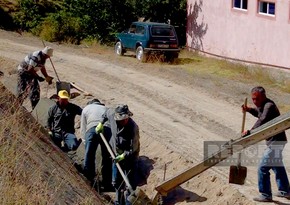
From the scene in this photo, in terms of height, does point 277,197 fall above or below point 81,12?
below

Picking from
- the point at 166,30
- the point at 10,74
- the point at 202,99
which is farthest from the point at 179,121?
the point at 166,30

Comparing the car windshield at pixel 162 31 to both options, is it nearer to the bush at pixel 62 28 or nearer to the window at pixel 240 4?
the window at pixel 240 4

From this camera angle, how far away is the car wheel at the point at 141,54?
2361cm

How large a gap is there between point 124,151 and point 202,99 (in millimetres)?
7100

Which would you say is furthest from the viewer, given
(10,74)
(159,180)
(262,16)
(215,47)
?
(215,47)

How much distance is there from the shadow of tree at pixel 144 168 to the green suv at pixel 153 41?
11418 millimetres

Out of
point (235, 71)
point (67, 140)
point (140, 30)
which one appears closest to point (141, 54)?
point (140, 30)

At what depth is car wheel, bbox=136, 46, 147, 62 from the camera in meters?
23.6

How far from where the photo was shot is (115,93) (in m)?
17.5

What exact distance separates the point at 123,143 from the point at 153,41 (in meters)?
13.4

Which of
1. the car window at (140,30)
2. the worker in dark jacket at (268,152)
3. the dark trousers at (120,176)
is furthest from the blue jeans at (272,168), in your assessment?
the car window at (140,30)

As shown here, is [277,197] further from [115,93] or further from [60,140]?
[115,93]

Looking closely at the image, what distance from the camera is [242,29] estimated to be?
80.2 feet

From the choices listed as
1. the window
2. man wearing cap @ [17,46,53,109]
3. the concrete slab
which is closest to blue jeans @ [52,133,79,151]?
the concrete slab
